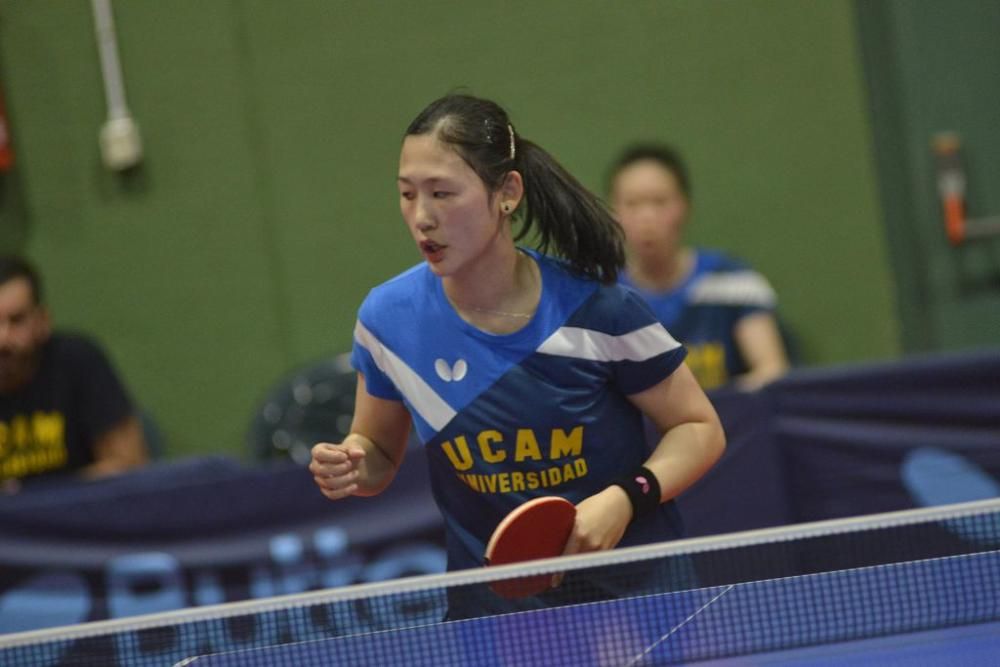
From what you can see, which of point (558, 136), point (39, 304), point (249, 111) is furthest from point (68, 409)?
point (558, 136)

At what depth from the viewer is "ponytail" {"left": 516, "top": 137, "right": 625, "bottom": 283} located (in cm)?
242

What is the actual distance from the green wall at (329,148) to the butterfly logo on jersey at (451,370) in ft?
10.5

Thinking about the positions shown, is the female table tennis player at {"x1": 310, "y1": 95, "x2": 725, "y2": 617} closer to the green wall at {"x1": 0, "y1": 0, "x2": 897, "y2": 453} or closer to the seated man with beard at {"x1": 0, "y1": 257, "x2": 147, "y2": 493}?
the seated man with beard at {"x1": 0, "y1": 257, "x2": 147, "y2": 493}

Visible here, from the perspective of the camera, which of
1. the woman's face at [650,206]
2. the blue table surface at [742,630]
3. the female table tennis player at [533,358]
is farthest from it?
the woman's face at [650,206]

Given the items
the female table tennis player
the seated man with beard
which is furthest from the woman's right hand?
the seated man with beard

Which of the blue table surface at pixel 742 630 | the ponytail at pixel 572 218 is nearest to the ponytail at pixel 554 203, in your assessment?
the ponytail at pixel 572 218

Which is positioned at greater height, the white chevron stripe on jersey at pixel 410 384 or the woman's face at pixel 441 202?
the woman's face at pixel 441 202

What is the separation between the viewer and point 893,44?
18.0 ft

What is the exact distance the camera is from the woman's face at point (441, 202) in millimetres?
2264

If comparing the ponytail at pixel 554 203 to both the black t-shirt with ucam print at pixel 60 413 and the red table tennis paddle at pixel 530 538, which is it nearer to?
the red table tennis paddle at pixel 530 538

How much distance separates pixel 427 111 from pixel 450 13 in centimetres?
335

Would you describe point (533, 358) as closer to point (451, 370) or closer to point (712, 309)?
point (451, 370)

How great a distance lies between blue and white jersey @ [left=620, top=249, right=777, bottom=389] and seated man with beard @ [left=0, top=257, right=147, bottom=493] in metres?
1.84

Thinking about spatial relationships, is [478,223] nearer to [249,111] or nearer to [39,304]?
[39,304]
